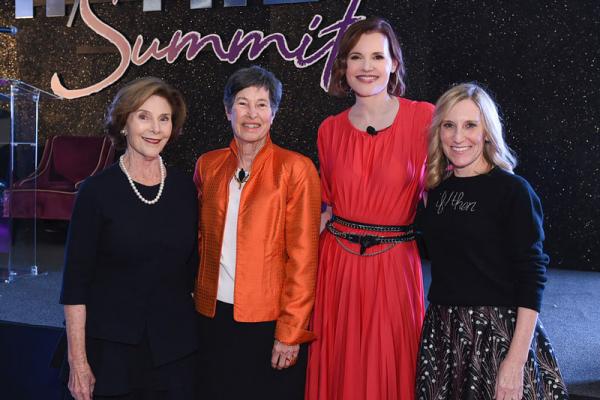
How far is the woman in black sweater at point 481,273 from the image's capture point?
1.59 metres

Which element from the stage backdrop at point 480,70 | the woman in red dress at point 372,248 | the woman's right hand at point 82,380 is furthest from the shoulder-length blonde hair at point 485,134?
the stage backdrop at point 480,70

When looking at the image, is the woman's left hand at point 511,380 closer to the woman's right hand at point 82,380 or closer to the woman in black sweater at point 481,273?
the woman in black sweater at point 481,273

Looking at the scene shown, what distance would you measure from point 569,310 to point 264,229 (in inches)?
109

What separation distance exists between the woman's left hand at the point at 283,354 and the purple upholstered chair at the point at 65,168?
4.57 meters

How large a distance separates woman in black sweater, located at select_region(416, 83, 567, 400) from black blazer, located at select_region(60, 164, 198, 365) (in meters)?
0.75

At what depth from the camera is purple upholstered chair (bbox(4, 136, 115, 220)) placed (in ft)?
19.5

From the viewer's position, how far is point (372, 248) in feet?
6.57

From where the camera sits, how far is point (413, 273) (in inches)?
79.9

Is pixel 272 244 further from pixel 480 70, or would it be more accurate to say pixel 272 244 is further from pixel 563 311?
pixel 480 70

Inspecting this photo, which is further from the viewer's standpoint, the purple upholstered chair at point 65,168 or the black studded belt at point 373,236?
the purple upholstered chair at point 65,168

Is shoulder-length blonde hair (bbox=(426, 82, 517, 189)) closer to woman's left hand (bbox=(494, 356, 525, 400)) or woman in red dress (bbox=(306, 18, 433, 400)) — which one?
woman in red dress (bbox=(306, 18, 433, 400))

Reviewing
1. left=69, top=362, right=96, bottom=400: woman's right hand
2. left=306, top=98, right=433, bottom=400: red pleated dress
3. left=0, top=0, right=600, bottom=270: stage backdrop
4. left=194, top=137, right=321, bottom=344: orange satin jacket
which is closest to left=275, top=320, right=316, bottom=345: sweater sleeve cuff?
left=194, top=137, right=321, bottom=344: orange satin jacket

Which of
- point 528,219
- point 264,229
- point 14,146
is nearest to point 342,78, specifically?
point 264,229

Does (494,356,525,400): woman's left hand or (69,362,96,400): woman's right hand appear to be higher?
(494,356,525,400): woman's left hand
